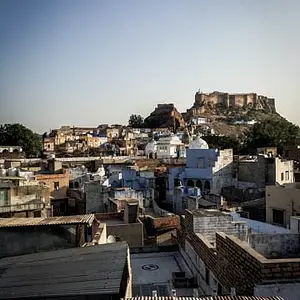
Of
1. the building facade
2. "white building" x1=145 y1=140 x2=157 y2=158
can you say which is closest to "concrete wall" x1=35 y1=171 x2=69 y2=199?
the building facade

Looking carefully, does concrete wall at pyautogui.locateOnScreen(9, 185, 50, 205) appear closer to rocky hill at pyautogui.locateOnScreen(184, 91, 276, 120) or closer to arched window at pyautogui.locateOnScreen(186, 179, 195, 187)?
arched window at pyautogui.locateOnScreen(186, 179, 195, 187)

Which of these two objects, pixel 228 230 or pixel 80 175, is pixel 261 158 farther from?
pixel 228 230

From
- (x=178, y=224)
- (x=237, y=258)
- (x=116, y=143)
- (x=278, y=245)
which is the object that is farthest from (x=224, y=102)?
(x=237, y=258)

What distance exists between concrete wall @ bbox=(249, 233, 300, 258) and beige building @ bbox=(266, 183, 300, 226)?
8.20 m

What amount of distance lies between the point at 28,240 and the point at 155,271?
3.32 m

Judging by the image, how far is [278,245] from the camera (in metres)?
8.72

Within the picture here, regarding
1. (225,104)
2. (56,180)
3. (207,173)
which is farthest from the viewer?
(225,104)

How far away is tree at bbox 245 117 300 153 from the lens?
55375 mm

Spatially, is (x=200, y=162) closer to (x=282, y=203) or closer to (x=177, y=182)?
(x=177, y=182)

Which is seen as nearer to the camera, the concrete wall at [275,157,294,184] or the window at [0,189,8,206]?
the window at [0,189,8,206]

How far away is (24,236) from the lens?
9.62m

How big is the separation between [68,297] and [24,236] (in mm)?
4813

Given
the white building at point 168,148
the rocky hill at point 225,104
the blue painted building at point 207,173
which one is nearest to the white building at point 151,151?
the white building at point 168,148

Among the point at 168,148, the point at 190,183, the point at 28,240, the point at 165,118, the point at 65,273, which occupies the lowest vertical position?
the point at 190,183
